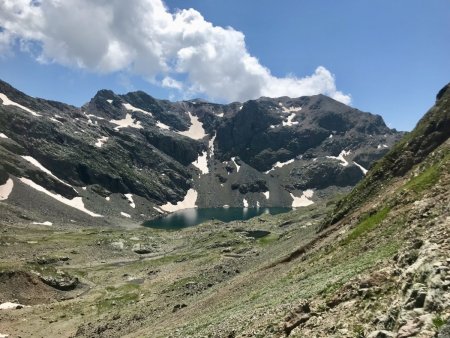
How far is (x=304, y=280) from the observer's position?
1604 inches

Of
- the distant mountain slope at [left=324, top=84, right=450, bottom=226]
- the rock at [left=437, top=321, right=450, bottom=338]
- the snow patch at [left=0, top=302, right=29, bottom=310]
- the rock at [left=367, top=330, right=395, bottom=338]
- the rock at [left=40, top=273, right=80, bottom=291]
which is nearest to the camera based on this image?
the rock at [left=437, top=321, right=450, bottom=338]

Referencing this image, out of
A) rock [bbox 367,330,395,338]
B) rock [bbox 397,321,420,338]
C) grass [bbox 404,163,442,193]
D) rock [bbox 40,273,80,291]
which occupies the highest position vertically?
grass [bbox 404,163,442,193]

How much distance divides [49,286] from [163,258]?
4693 centimetres

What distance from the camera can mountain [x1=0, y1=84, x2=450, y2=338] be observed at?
20.1 m

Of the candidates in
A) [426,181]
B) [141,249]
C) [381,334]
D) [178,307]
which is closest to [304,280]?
[426,181]

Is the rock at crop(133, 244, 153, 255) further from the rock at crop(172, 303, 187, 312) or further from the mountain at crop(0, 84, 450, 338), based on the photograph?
the rock at crop(172, 303, 187, 312)

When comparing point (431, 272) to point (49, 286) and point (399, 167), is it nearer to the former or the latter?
point (399, 167)

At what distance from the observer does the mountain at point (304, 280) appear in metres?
20.1

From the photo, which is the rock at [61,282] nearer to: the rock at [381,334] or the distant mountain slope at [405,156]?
the distant mountain slope at [405,156]

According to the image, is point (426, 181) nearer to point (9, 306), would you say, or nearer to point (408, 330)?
point (408, 330)

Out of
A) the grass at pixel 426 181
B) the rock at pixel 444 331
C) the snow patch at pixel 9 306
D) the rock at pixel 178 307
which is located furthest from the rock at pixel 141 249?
the rock at pixel 444 331

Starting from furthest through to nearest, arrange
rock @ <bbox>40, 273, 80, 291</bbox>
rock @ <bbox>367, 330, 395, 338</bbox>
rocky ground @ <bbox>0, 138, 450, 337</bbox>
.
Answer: rock @ <bbox>40, 273, 80, 291</bbox> → rocky ground @ <bbox>0, 138, 450, 337</bbox> → rock @ <bbox>367, 330, 395, 338</bbox>

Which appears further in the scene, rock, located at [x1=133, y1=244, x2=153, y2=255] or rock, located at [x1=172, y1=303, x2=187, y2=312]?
rock, located at [x1=133, y1=244, x2=153, y2=255]

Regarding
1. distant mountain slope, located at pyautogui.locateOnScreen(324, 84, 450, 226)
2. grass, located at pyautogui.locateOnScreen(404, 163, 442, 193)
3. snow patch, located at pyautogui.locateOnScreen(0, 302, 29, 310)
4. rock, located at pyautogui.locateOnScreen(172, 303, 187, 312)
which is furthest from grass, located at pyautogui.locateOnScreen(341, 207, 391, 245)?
snow patch, located at pyautogui.locateOnScreen(0, 302, 29, 310)
